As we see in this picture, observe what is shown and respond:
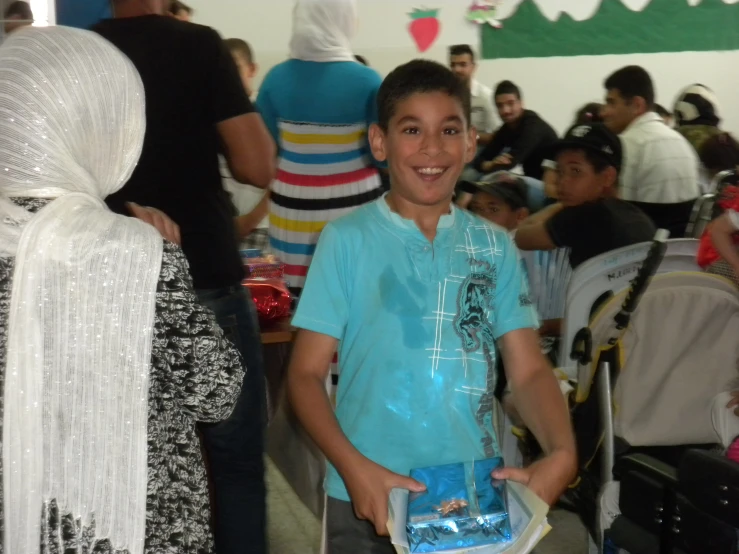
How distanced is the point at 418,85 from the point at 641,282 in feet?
3.62

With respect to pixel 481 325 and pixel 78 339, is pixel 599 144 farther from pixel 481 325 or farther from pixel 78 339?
pixel 78 339

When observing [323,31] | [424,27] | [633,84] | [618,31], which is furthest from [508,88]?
[323,31]

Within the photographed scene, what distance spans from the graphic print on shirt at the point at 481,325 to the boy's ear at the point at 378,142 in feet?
0.95

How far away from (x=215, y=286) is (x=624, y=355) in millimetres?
1248

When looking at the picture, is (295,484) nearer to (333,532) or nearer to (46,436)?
(333,532)

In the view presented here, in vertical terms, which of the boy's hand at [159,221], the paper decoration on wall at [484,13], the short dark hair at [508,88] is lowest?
the boy's hand at [159,221]

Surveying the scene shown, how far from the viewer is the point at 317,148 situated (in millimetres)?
3027

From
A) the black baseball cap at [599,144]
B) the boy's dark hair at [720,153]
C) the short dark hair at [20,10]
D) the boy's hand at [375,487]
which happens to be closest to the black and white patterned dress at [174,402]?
the boy's hand at [375,487]

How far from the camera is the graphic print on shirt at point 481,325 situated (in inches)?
62.7

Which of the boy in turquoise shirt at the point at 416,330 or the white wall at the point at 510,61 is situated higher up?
the white wall at the point at 510,61

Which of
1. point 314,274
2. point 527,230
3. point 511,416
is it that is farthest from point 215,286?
point 527,230

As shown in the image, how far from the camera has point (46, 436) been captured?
1357mm

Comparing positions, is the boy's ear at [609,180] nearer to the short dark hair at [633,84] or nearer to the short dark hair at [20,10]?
the short dark hair at [633,84]

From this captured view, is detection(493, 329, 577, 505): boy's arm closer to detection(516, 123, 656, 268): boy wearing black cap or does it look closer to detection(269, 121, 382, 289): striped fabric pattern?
detection(269, 121, 382, 289): striped fabric pattern
